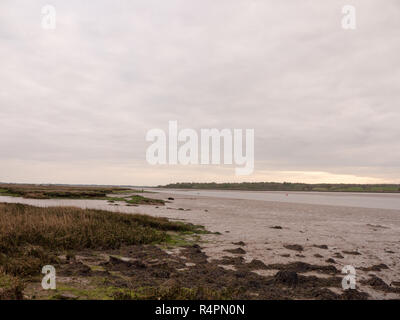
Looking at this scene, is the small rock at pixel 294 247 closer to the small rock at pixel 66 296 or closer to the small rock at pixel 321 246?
the small rock at pixel 321 246

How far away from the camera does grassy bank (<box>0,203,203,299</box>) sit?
8922 mm

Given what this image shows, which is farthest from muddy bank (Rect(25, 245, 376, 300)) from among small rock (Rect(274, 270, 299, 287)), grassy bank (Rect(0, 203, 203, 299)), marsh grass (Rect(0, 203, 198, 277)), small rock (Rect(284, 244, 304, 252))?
small rock (Rect(284, 244, 304, 252))

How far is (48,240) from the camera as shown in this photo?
13156 millimetres

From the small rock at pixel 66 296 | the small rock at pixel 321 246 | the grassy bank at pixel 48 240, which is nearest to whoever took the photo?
the small rock at pixel 66 296

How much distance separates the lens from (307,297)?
27.6ft

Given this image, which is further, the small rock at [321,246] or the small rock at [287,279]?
the small rock at [321,246]

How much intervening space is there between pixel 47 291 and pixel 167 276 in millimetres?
3802

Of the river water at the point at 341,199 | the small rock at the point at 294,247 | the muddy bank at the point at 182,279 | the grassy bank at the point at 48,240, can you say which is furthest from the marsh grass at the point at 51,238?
the river water at the point at 341,199

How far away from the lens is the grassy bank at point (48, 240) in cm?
892

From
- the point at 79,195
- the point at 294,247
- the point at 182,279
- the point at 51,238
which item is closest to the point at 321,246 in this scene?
the point at 294,247

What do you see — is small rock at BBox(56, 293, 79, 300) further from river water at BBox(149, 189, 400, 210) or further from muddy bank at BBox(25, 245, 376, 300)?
river water at BBox(149, 189, 400, 210)

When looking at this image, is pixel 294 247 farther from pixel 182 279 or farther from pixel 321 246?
pixel 182 279
